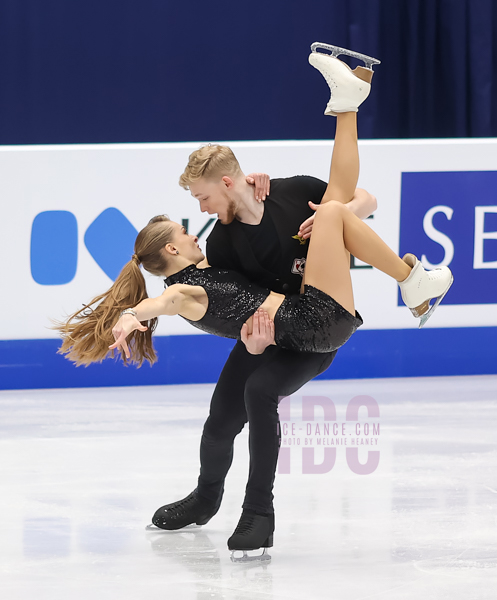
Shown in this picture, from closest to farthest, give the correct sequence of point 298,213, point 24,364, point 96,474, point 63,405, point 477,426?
point 298,213 → point 96,474 → point 477,426 → point 63,405 → point 24,364

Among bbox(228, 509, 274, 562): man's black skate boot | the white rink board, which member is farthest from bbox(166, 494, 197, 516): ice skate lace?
the white rink board

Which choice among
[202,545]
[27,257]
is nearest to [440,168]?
[27,257]

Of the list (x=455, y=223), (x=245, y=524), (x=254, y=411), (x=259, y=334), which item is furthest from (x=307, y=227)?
(x=455, y=223)

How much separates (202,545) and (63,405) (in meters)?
1.71

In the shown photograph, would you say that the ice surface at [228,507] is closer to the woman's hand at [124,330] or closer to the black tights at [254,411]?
the black tights at [254,411]

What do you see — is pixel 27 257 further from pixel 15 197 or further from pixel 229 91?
pixel 229 91

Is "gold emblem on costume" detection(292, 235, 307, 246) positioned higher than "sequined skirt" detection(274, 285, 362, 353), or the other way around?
"gold emblem on costume" detection(292, 235, 307, 246)

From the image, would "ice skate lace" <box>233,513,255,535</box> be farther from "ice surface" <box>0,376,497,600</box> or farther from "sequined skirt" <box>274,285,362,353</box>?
"sequined skirt" <box>274,285,362,353</box>

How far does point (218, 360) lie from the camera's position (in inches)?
175

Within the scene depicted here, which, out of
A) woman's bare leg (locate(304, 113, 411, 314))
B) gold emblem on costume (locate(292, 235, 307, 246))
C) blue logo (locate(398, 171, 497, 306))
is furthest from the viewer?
blue logo (locate(398, 171, 497, 306))

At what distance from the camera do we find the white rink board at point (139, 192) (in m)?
4.25

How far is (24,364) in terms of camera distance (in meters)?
4.32

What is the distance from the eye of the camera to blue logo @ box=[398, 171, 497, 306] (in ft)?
14.7

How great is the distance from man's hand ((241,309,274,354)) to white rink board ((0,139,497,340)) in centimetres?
198
